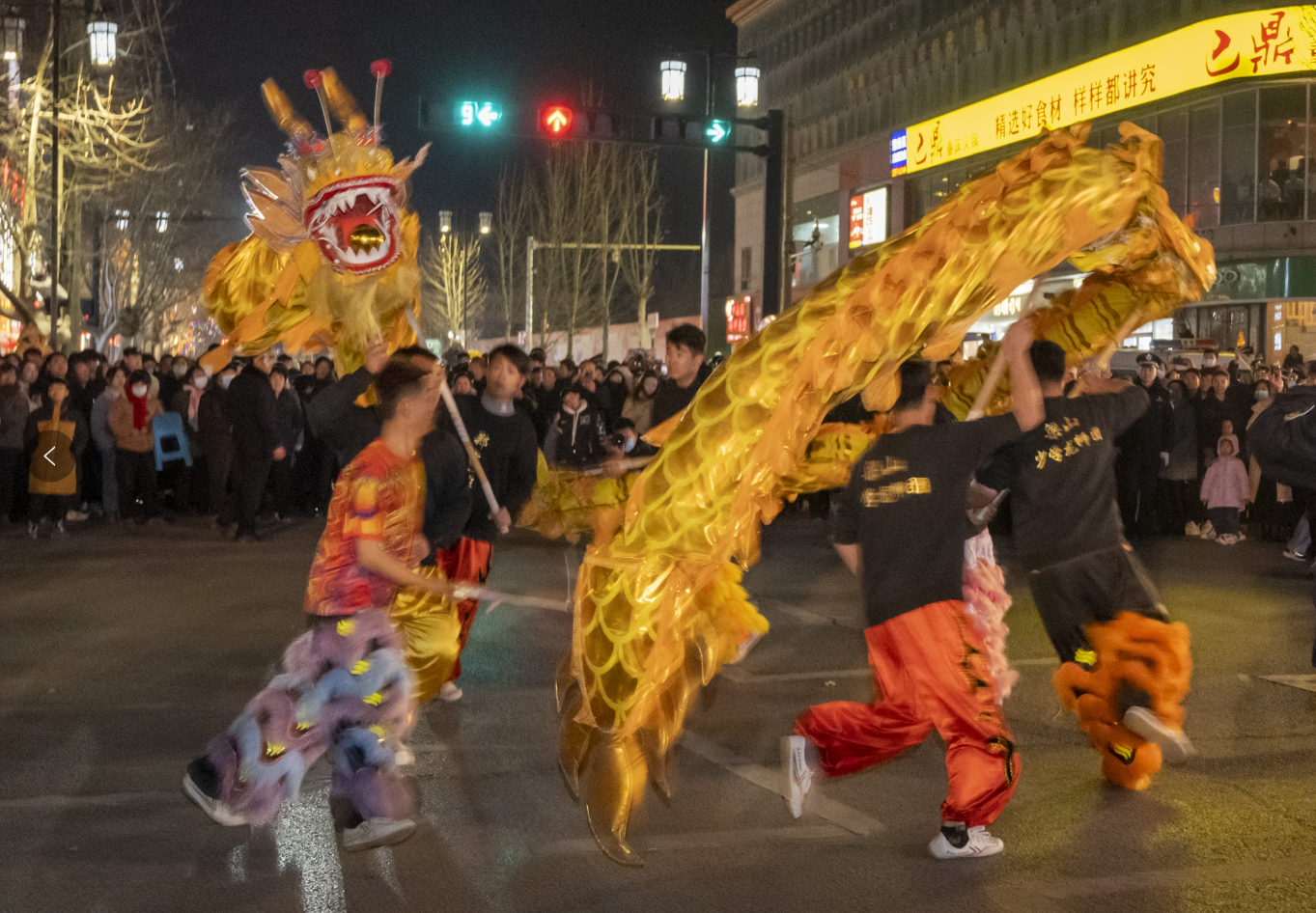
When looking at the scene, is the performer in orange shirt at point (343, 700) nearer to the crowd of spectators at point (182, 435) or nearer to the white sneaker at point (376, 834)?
the white sneaker at point (376, 834)

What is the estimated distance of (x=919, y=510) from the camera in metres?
4.60

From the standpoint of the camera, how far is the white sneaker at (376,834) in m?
4.50

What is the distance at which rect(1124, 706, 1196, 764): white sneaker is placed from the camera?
16.7 feet

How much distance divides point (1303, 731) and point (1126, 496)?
290 inches

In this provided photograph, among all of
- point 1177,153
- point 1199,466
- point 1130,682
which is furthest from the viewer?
point 1177,153

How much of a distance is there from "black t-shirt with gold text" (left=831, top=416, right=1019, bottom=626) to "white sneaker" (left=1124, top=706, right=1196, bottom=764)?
1.06 meters

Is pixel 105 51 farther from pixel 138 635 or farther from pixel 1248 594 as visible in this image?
pixel 1248 594

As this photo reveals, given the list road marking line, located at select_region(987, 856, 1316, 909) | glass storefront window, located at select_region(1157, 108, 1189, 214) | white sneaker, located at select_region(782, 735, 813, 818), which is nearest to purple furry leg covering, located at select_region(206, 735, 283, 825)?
white sneaker, located at select_region(782, 735, 813, 818)

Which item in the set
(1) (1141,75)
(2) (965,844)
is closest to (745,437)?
(2) (965,844)

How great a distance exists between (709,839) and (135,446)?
10381mm

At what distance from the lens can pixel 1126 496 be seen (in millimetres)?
13352

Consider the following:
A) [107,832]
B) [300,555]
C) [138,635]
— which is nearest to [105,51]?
[300,555]

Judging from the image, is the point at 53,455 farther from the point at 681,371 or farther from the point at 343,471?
the point at 343,471

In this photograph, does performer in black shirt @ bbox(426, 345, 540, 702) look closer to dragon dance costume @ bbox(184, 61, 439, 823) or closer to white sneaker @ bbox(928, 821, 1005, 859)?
dragon dance costume @ bbox(184, 61, 439, 823)
